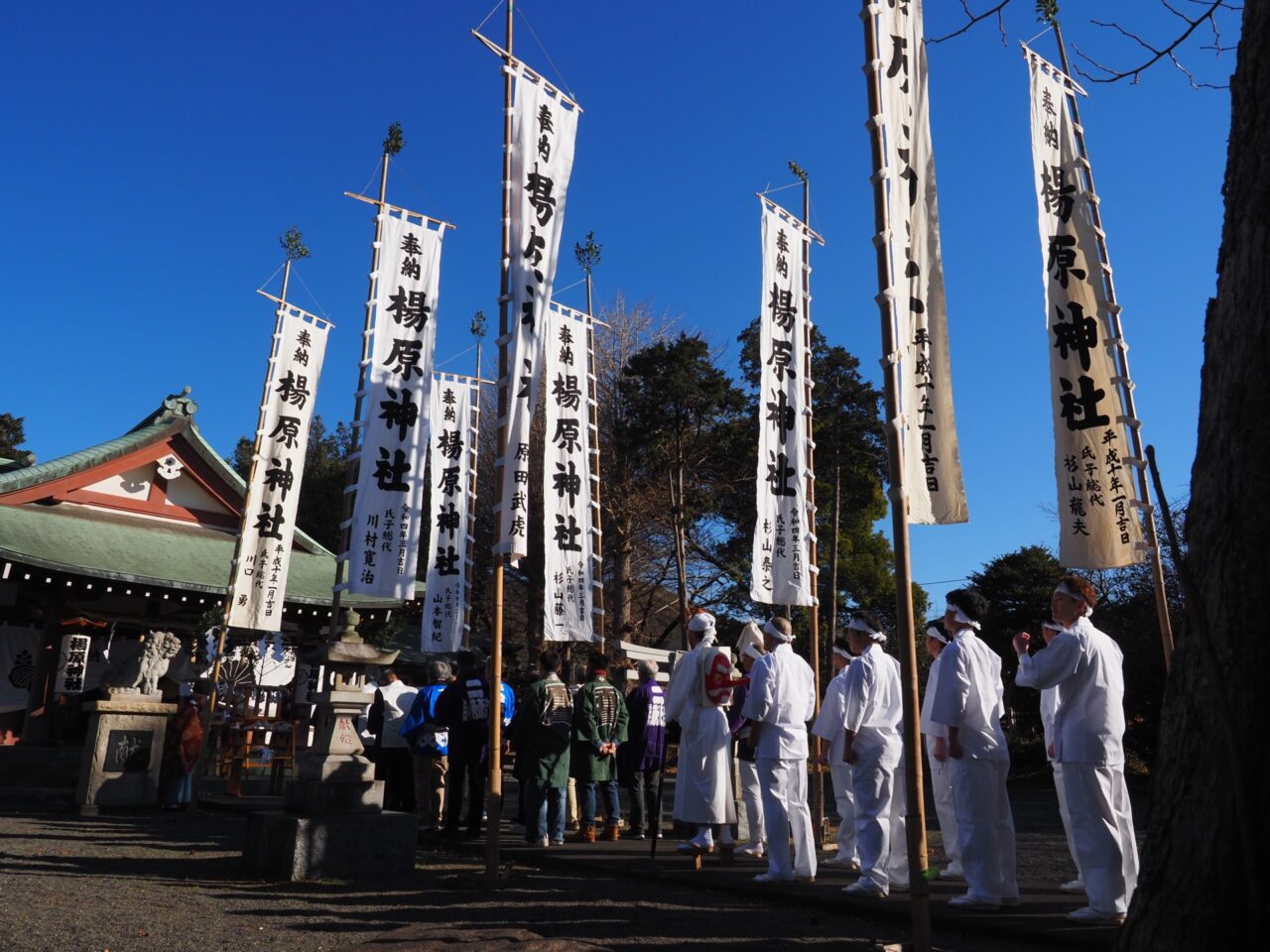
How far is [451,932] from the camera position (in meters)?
5.12

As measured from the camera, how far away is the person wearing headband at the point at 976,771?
19.8ft

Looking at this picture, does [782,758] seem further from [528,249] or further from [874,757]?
[528,249]

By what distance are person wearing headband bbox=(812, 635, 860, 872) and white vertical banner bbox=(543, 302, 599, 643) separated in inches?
193

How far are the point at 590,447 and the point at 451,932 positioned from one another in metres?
9.38

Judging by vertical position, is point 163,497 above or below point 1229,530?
above

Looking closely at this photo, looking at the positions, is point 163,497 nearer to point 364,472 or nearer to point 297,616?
point 297,616

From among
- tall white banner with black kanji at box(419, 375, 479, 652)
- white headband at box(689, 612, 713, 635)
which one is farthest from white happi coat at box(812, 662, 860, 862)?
tall white banner with black kanji at box(419, 375, 479, 652)

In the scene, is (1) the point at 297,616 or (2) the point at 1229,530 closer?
(2) the point at 1229,530

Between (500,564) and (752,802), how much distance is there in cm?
407

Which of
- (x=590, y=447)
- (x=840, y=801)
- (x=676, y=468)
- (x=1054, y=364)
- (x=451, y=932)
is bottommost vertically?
(x=451, y=932)

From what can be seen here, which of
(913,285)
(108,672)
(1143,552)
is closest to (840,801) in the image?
(1143,552)

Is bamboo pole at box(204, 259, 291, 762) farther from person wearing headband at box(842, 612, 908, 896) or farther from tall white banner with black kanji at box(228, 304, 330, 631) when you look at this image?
person wearing headband at box(842, 612, 908, 896)

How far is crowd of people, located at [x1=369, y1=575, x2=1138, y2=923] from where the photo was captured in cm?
593

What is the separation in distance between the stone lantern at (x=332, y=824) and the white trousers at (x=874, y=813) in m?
3.60
